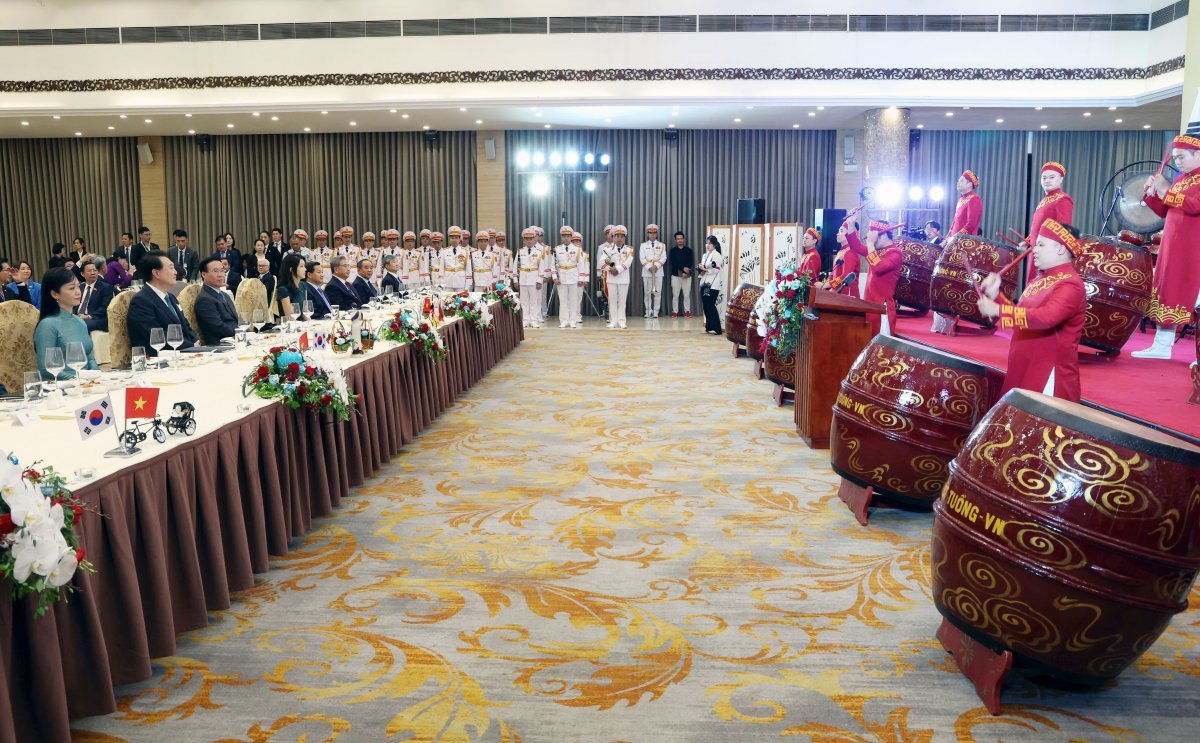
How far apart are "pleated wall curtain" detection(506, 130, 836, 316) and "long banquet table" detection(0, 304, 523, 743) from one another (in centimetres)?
1167

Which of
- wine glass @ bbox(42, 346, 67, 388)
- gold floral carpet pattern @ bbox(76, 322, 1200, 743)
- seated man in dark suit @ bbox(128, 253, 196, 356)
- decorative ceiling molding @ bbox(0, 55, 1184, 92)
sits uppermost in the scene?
decorative ceiling molding @ bbox(0, 55, 1184, 92)

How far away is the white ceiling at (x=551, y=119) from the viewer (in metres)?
13.2

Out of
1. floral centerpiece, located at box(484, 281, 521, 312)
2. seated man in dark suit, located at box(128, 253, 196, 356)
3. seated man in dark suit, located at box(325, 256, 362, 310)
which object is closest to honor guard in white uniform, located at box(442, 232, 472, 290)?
floral centerpiece, located at box(484, 281, 521, 312)

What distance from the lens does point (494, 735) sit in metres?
2.44

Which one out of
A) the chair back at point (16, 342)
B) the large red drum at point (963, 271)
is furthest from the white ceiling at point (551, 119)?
the chair back at point (16, 342)

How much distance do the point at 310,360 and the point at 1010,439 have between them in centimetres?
294

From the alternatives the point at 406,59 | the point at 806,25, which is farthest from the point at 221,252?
the point at 806,25

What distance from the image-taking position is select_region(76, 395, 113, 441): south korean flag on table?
9.18 ft

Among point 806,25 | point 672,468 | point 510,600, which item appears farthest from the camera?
point 806,25

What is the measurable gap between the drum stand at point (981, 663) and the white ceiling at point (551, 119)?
1111 centimetres

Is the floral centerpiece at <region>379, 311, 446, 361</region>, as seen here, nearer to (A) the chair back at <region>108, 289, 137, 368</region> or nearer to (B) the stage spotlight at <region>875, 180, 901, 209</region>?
(A) the chair back at <region>108, 289, 137, 368</region>

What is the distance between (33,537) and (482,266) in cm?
1223

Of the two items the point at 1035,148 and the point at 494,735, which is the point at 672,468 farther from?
the point at 1035,148

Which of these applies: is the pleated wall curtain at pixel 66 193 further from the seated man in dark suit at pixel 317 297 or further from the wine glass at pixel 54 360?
the wine glass at pixel 54 360
